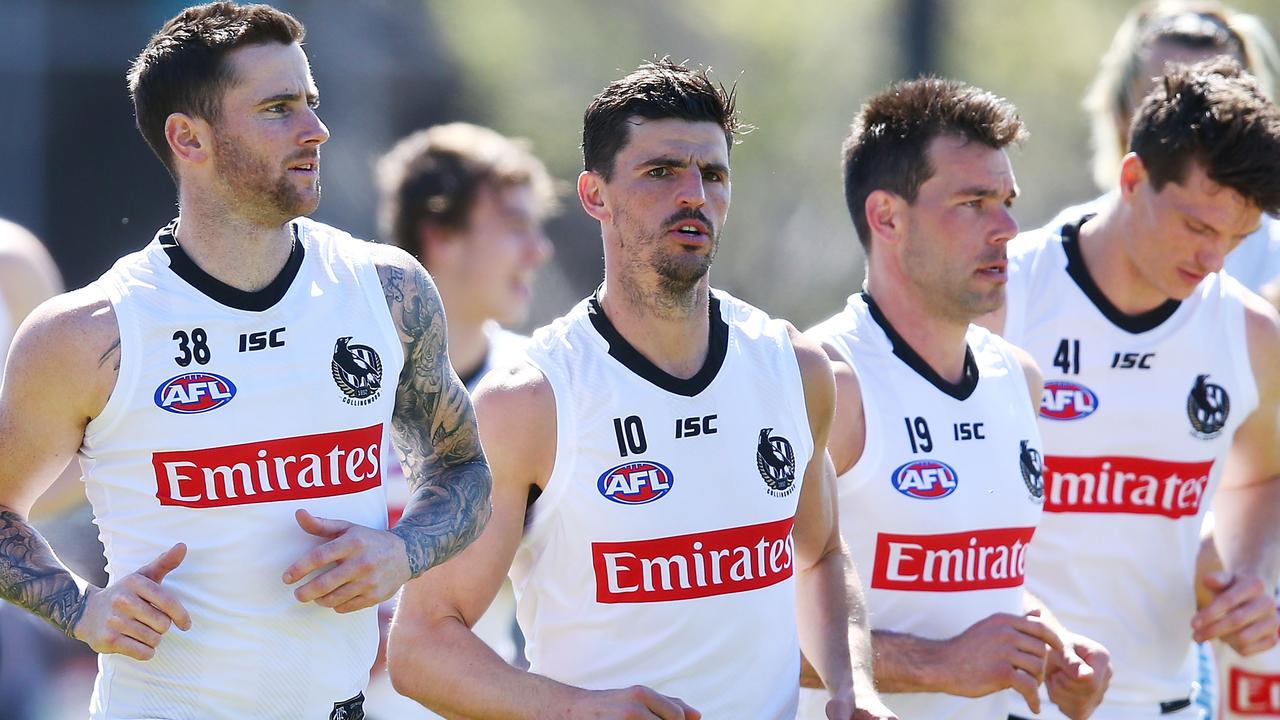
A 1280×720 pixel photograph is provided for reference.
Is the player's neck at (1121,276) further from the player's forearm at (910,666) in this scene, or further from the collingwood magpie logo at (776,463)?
the collingwood magpie logo at (776,463)

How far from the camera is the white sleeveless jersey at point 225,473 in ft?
11.8

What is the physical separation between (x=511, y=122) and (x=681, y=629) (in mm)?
12288

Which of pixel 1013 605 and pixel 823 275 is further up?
pixel 1013 605

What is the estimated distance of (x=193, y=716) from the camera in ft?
11.8

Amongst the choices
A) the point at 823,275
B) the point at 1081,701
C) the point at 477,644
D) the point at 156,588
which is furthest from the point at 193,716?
the point at 823,275

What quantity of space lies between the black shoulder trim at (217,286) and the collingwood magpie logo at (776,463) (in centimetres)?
120

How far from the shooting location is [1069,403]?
5238mm

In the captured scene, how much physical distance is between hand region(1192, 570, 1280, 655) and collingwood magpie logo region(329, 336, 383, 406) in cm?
282

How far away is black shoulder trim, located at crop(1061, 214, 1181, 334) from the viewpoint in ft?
17.4

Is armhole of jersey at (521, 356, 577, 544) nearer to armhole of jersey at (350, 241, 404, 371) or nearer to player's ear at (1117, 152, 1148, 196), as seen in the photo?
armhole of jersey at (350, 241, 404, 371)

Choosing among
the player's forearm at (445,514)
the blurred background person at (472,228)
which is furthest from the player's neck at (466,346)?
the player's forearm at (445,514)

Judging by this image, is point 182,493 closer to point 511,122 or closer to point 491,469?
point 491,469

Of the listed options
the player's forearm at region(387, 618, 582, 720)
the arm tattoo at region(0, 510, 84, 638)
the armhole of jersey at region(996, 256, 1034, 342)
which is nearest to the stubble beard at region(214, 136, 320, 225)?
the arm tattoo at region(0, 510, 84, 638)

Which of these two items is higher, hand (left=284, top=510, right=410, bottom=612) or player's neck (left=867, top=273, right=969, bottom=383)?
player's neck (left=867, top=273, right=969, bottom=383)
